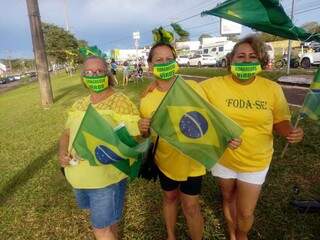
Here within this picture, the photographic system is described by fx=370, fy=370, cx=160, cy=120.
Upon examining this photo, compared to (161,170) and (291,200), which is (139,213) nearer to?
(161,170)

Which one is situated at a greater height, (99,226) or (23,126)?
(99,226)

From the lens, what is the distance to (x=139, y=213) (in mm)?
4664

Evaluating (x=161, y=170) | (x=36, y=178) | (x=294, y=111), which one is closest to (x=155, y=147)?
(x=161, y=170)

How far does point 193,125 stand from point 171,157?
1.37 ft

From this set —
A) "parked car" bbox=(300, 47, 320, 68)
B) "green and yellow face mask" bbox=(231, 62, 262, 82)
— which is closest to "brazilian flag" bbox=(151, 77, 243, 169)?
"green and yellow face mask" bbox=(231, 62, 262, 82)

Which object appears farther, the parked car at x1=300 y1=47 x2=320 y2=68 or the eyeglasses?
the parked car at x1=300 y1=47 x2=320 y2=68

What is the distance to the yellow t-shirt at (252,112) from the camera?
9.87 ft

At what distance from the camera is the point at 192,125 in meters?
2.88

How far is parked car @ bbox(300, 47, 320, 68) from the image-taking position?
25562 mm

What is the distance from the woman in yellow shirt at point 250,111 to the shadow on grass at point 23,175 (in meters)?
3.77

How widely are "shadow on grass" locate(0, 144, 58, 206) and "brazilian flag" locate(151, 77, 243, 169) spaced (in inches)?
141

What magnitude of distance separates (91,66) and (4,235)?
2.67m

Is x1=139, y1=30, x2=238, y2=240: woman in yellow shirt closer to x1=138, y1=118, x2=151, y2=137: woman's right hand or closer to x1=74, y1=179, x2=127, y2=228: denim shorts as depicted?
x1=138, y1=118, x2=151, y2=137: woman's right hand

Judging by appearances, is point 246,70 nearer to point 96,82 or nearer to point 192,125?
point 192,125
